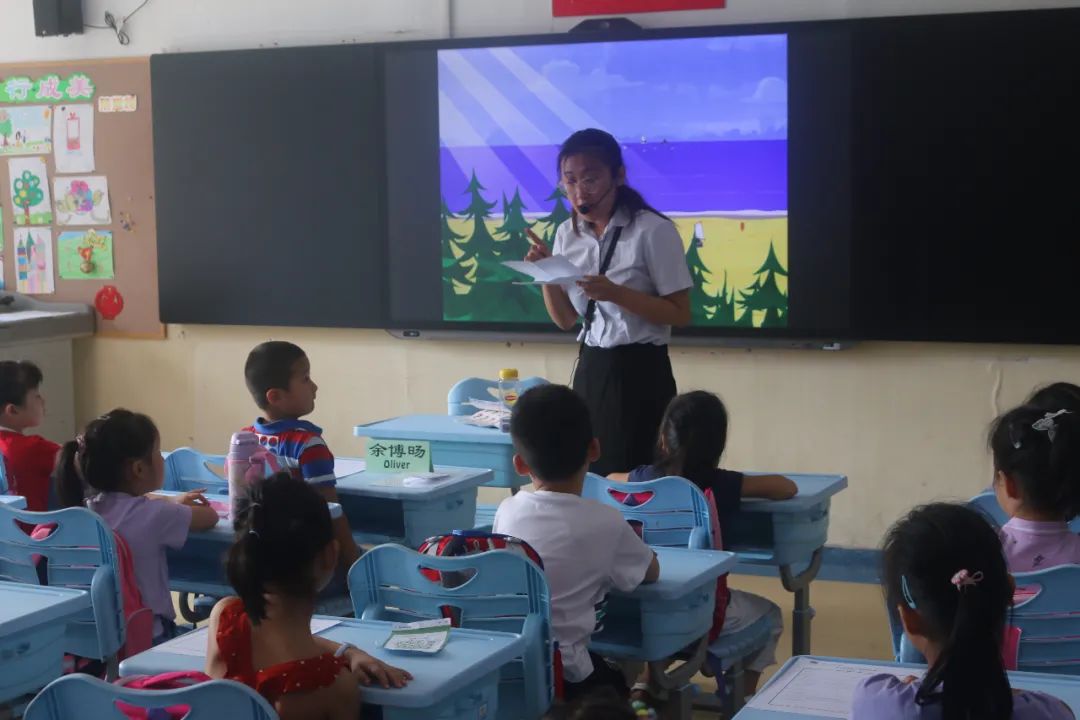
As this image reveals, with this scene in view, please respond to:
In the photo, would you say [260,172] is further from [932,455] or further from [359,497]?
[932,455]

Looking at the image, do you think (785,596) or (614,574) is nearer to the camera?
(614,574)

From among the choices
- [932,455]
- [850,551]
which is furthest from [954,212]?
[850,551]

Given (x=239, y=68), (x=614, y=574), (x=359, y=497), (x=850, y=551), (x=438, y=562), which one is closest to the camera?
(x=438, y=562)

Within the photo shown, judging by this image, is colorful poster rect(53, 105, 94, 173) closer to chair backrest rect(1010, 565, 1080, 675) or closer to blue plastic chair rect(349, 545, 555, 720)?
blue plastic chair rect(349, 545, 555, 720)

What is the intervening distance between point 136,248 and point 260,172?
2.59ft

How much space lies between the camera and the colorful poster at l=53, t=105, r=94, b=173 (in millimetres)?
6227

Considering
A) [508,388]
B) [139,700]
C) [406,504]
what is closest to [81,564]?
[406,504]

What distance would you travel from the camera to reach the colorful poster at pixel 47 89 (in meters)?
6.21

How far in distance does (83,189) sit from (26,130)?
42 centimetres

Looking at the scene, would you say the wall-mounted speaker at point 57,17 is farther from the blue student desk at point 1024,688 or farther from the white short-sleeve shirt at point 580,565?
the blue student desk at point 1024,688

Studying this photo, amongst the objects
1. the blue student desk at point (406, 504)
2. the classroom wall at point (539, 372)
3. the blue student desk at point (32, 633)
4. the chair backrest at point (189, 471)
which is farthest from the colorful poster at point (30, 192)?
the blue student desk at point (32, 633)

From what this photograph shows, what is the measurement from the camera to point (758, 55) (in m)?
4.96

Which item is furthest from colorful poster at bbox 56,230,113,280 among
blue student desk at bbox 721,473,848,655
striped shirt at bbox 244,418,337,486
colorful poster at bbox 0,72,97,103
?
blue student desk at bbox 721,473,848,655

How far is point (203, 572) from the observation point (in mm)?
3375
